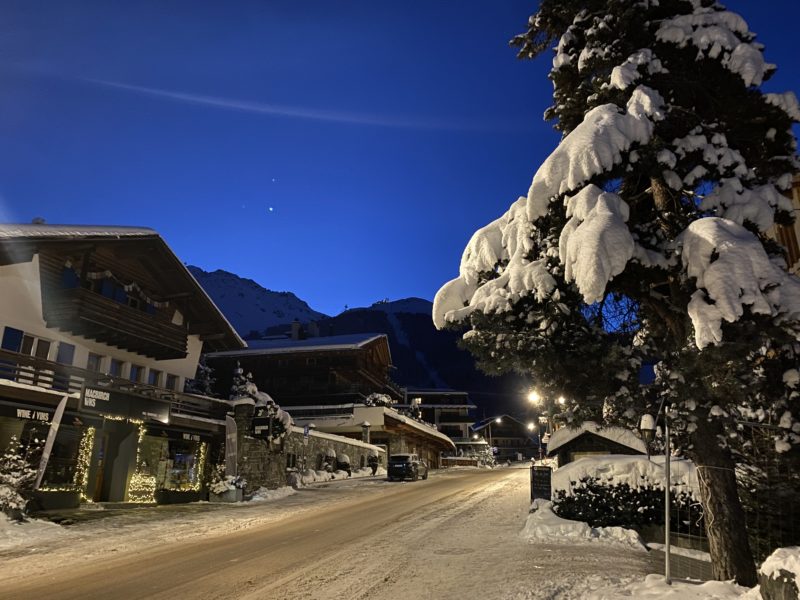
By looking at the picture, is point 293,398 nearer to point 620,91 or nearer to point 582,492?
point 582,492

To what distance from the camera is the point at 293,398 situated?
150 ft

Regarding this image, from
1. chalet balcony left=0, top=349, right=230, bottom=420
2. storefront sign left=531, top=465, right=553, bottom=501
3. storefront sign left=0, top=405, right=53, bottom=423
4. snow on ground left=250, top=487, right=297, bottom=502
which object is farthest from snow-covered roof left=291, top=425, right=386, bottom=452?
storefront sign left=531, top=465, right=553, bottom=501

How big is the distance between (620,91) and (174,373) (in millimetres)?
25228

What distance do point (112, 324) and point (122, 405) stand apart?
354cm

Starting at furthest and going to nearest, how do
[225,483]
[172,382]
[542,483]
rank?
1. [172,382]
2. [225,483]
3. [542,483]

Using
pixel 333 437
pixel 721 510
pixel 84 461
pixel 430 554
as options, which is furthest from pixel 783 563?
pixel 333 437

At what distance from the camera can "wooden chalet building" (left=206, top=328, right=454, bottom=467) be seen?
43.2m

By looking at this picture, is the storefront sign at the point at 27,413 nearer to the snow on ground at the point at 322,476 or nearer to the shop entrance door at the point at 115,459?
the shop entrance door at the point at 115,459

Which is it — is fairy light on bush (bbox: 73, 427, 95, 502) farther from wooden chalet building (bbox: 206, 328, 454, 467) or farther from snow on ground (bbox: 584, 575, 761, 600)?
wooden chalet building (bbox: 206, 328, 454, 467)

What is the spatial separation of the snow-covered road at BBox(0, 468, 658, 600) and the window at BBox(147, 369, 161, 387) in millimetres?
9930

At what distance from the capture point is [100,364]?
23094mm

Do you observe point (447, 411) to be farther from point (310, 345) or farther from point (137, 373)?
point (137, 373)

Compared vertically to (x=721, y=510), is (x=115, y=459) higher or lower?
lower

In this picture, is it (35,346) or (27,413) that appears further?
(35,346)
